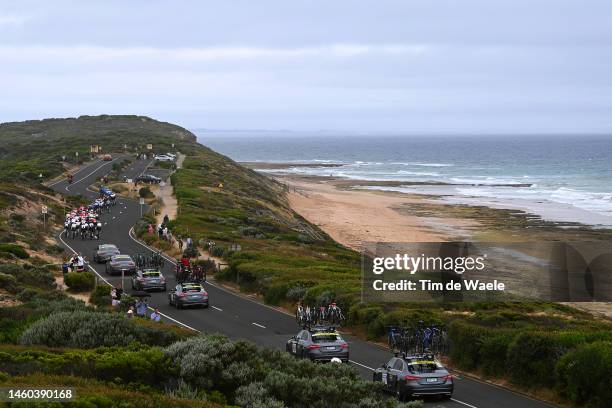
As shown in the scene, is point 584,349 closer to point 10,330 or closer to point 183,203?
point 10,330

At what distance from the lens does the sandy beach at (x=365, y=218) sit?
75938 millimetres

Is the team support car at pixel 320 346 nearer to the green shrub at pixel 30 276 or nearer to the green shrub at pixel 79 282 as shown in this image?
the green shrub at pixel 30 276

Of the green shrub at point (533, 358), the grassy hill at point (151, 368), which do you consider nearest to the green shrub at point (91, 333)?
the grassy hill at point (151, 368)

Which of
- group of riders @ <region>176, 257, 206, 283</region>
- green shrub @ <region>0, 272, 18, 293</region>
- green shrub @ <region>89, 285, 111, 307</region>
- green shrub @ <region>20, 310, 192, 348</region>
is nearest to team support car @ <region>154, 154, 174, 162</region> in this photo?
group of riders @ <region>176, 257, 206, 283</region>

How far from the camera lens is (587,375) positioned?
19.8 meters

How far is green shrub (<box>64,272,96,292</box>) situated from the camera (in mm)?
38656

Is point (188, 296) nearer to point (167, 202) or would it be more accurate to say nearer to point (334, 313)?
point (334, 313)

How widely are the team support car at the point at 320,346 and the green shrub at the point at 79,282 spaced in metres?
16.6

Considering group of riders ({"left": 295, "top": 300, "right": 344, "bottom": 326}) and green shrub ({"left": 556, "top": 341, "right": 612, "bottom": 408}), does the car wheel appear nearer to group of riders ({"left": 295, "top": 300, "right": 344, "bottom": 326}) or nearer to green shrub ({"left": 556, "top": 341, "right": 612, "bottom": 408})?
green shrub ({"left": 556, "top": 341, "right": 612, "bottom": 408})

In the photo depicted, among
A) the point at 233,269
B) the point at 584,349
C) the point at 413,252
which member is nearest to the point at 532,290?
the point at 413,252

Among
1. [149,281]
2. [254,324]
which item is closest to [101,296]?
[149,281]

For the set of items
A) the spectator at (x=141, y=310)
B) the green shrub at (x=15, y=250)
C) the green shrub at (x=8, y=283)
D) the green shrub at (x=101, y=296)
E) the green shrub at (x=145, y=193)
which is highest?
the green shrub at (x=145, y=193)

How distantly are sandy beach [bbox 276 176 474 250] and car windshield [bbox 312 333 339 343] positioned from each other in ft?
151

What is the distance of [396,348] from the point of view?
2731cm
